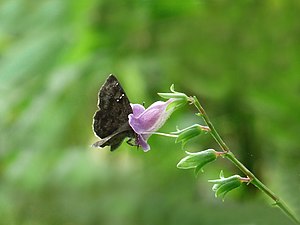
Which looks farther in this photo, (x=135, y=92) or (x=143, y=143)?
(x=135, y=92)

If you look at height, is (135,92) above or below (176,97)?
below

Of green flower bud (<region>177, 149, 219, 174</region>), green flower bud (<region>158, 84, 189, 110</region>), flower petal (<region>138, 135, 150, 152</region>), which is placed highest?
green flower bud (<region>158, 84, 189, 110</region>)

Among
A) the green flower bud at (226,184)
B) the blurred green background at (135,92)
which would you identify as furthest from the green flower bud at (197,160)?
the blurred green background at (135,92)

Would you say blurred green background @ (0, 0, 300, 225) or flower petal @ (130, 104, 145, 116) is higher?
flower petal @ (130, 104, 145, 116)

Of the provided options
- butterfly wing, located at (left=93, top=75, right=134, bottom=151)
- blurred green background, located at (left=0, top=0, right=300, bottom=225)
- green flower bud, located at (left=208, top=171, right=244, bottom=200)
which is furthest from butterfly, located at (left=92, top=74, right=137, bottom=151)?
blurred green background, located at (left=0, top=0, right=300, bottom=225)

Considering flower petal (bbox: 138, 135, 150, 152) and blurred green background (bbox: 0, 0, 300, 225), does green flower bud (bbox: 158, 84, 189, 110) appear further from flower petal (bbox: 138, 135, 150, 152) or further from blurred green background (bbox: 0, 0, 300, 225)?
blurred green background (bbox: 0, 0, 300, 225)

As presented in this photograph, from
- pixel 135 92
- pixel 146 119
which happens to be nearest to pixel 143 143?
pixel 146 119

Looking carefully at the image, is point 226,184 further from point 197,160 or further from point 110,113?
point 110,113

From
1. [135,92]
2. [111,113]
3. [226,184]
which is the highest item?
[111,113]
